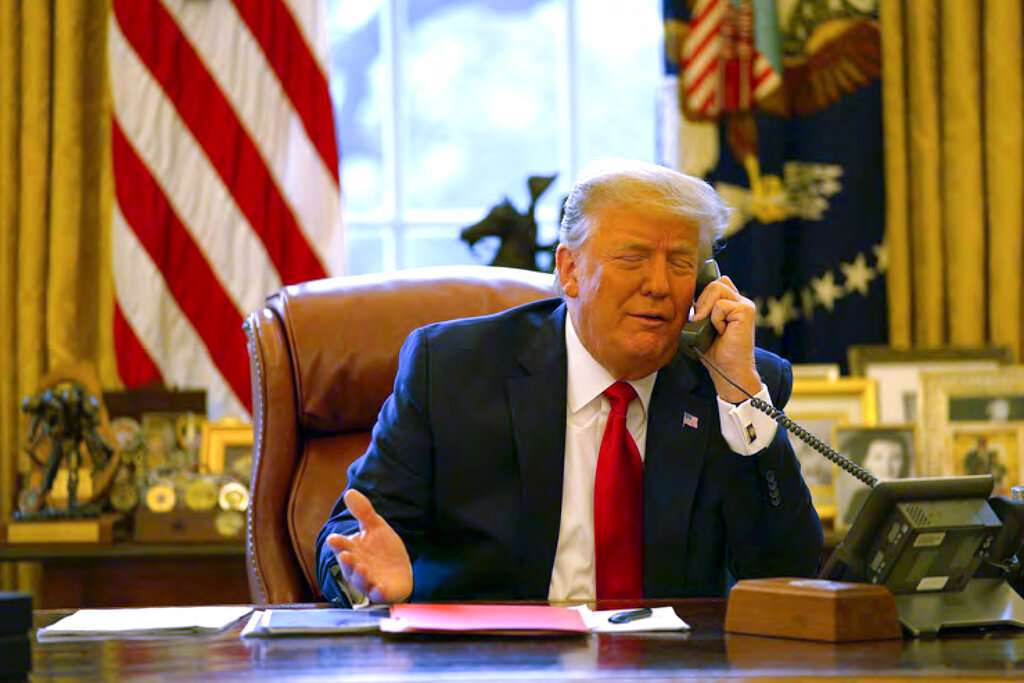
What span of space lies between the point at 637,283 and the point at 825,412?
61.1 inches

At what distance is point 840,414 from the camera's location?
3.53m

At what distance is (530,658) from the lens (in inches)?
53.6

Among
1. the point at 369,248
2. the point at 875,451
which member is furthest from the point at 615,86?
the point at 875,451

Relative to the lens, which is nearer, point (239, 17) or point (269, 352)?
point (269, 352)

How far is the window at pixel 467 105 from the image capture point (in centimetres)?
400

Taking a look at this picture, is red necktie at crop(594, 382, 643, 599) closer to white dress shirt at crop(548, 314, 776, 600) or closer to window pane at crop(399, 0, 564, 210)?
white dress shirt at crop(548, 314, 776, 600)

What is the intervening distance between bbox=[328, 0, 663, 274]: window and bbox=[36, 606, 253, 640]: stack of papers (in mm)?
2378

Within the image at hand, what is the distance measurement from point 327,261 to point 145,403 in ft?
2.15

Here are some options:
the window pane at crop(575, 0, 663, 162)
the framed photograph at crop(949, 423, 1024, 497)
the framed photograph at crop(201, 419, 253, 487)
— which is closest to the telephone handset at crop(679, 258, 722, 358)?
the framed photograph at crop(949, 423, 1024, 497)

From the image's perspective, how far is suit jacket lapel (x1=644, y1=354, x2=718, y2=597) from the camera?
82.4 inches

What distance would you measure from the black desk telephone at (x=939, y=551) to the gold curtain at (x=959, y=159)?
214 cm

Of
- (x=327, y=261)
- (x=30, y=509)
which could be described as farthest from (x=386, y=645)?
(x=327, y=261)

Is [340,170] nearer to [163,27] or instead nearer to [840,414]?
[163,27]

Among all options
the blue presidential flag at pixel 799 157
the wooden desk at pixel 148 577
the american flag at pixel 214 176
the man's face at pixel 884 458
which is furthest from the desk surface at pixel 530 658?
the american flag at pixel 214 176
